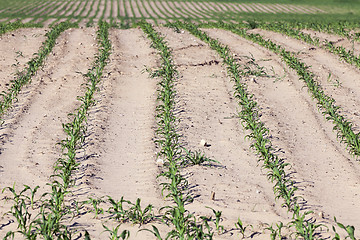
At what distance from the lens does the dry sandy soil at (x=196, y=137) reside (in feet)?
17.9

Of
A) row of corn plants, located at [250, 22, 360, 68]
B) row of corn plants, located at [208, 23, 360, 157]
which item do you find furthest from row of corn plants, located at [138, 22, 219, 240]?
row of corn plants, located at [250, 22, 360, 68]

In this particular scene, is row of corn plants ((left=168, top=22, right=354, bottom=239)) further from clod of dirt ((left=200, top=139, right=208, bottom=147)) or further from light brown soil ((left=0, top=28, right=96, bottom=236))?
light brown soil ((left=0, top=28, right=96, bottom=236))

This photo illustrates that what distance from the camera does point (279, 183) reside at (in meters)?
5.59

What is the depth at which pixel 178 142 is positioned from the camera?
7055 mm

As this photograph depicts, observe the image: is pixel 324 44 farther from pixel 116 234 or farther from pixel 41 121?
pixel 116 234

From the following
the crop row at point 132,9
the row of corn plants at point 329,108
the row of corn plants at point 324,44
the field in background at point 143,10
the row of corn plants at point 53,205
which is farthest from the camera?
the crop row at point 132,9

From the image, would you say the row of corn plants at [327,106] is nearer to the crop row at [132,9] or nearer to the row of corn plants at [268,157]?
the row of corn plants at [268,157]

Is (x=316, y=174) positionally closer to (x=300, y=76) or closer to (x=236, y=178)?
(x=236, y=178)

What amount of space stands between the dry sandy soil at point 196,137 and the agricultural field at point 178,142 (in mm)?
25

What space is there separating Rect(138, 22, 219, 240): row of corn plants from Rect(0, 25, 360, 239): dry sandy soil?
0.45 feet

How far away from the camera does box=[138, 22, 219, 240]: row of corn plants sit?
181 inches

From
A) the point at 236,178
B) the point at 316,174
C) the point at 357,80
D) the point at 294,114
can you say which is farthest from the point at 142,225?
the point at 357,80

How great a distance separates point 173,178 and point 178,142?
5.25 ft

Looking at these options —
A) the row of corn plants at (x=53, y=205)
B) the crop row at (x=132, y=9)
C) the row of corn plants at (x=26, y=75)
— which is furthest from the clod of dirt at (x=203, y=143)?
the crop row at (x=132, y=9)
